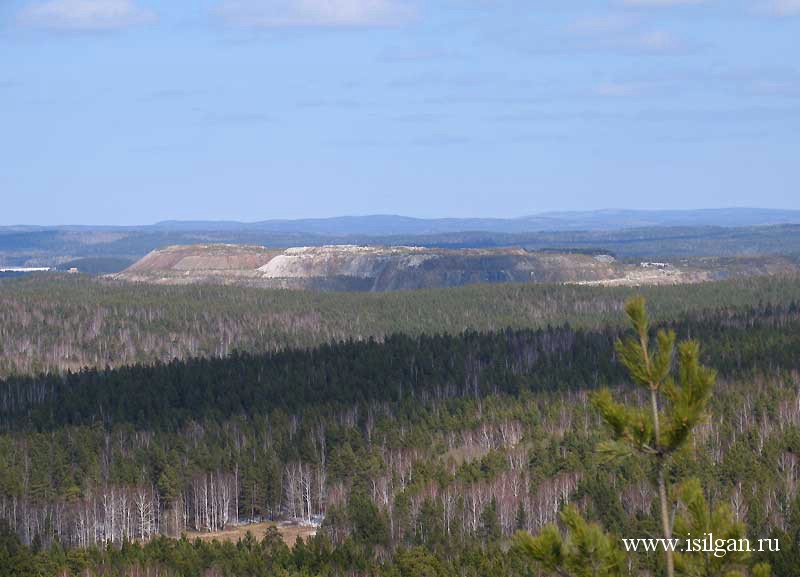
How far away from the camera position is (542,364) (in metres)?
177

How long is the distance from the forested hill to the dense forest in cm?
44

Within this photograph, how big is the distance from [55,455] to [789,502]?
69698 millimetres

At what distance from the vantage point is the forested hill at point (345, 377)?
516 ft

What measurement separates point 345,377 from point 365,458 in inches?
1725

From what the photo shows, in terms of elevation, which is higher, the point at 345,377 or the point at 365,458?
the point at 345,377

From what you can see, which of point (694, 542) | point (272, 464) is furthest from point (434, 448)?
point (694, 542)

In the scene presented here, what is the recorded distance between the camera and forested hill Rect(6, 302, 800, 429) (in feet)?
516

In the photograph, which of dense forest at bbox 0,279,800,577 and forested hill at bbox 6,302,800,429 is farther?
forested hill at bbox 6,302,800,429

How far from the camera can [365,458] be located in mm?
129500

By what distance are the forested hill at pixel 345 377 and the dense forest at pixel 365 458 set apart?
1.45 feet

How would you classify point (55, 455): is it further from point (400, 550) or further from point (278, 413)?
point (400, 550)

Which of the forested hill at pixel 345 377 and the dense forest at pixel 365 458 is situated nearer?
the dense forest at pixel 365 458

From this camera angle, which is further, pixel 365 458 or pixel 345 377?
pixel 345 377

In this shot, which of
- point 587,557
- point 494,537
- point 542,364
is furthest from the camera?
point 542,364
